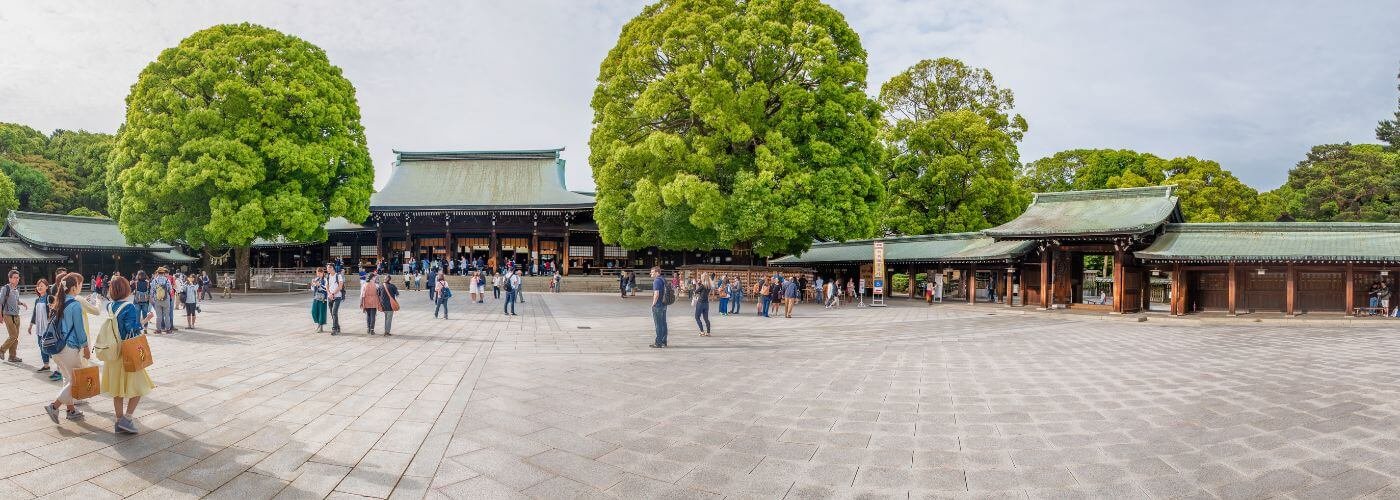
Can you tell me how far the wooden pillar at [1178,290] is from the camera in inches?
945

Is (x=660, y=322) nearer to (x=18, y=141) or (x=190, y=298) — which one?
(x=190, y=298)

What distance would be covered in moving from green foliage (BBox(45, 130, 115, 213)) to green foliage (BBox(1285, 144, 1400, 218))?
80.7 meters

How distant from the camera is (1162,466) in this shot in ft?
→ 18.8

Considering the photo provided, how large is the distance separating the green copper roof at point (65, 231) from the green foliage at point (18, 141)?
19.2 m

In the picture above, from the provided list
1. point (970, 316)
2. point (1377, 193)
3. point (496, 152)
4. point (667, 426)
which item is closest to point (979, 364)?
point (667, 426)

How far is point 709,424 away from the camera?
6.89 m

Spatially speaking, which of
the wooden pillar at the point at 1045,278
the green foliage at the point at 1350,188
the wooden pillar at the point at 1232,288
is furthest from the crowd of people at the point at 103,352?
the green foliage at the point at 1350,188

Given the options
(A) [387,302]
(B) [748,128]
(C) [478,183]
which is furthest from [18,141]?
(B) [748,128]

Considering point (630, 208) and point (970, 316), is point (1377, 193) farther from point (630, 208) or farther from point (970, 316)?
point (630, 208)

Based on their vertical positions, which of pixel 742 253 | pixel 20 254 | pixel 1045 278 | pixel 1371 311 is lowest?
pixel 1371 311

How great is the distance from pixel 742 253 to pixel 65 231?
→ 37006 millimetres

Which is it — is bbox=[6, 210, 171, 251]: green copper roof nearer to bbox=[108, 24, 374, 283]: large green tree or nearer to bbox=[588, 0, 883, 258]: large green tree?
bbox=[108, 24, 374, 283]: large green tree

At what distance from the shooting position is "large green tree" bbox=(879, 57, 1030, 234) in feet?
118

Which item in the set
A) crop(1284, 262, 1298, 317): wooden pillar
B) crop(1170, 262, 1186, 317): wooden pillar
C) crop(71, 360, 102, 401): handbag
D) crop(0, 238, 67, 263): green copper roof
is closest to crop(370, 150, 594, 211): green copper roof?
crop(0, 238, 67, 263): green copper roof
